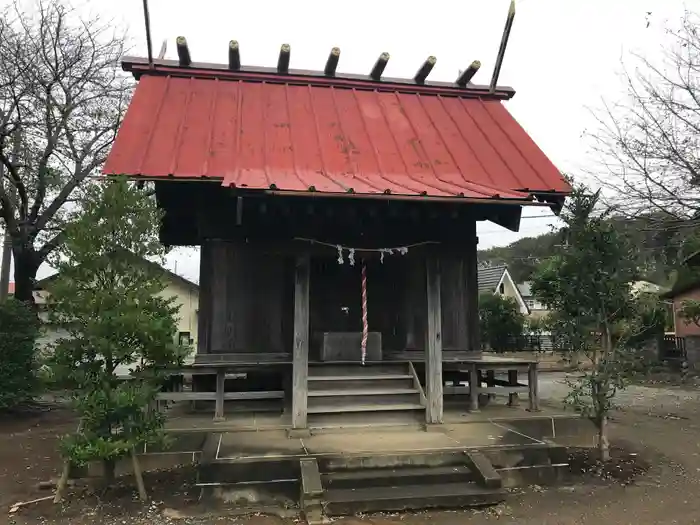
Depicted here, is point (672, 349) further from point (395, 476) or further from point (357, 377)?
point (395, 476)

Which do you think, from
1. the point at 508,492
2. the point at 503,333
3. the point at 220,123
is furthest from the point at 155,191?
the point at 503,333

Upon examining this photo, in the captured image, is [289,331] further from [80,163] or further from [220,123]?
[80,163]

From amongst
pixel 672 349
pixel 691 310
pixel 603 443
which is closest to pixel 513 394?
pixel 603 443

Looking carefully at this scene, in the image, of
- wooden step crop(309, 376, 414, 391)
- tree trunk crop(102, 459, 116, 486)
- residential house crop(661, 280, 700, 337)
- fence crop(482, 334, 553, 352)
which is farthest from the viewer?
fence crop(482, 334, 553, 352)

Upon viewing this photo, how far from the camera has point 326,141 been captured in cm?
937

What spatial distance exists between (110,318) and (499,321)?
86.8 feet

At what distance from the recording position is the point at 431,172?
29.2 feet

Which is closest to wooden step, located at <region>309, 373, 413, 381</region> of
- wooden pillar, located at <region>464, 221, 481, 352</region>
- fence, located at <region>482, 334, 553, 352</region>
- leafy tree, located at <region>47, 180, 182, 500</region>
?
wooden pillar, located at <region>464, 221, 481, 352</region>

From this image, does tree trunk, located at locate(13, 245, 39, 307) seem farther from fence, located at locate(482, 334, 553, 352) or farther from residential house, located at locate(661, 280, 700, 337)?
residential house, located at locate(661, 280, 700, 337)

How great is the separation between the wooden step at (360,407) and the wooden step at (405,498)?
6.36ft

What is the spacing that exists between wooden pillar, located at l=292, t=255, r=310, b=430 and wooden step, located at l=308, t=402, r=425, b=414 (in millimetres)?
402

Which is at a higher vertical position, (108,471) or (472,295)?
(472,295)

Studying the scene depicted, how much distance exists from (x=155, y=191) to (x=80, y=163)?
774cm

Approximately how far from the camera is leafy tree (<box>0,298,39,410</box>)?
11.9m
